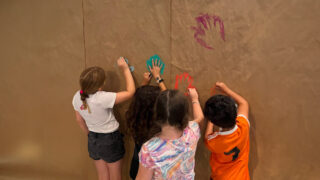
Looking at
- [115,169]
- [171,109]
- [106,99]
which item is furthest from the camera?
[115,169]

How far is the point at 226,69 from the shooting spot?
1347mm

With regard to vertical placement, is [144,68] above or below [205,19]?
below

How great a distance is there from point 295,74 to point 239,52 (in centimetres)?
33

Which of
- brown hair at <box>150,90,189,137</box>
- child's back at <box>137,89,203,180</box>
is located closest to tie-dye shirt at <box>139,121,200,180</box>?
child's back at <box>137,89,203,180</box>

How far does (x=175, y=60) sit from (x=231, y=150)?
2.13 feet

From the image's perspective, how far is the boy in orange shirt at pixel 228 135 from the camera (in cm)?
113

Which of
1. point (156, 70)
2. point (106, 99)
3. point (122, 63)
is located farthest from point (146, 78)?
point (106, 99)

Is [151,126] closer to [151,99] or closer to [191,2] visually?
[151,99]

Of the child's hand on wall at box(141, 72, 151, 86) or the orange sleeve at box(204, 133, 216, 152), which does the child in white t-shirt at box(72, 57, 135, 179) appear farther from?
the orange sleeve at box(204, 133, 216, 152)

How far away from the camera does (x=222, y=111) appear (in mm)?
1121

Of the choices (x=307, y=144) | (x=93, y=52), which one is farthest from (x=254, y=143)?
(x=93, y=52)

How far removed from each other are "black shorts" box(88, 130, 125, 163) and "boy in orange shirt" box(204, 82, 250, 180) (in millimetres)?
633

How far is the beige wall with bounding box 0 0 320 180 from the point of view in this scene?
1.22 metres

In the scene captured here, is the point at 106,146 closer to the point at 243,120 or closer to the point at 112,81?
the point at 112,81
